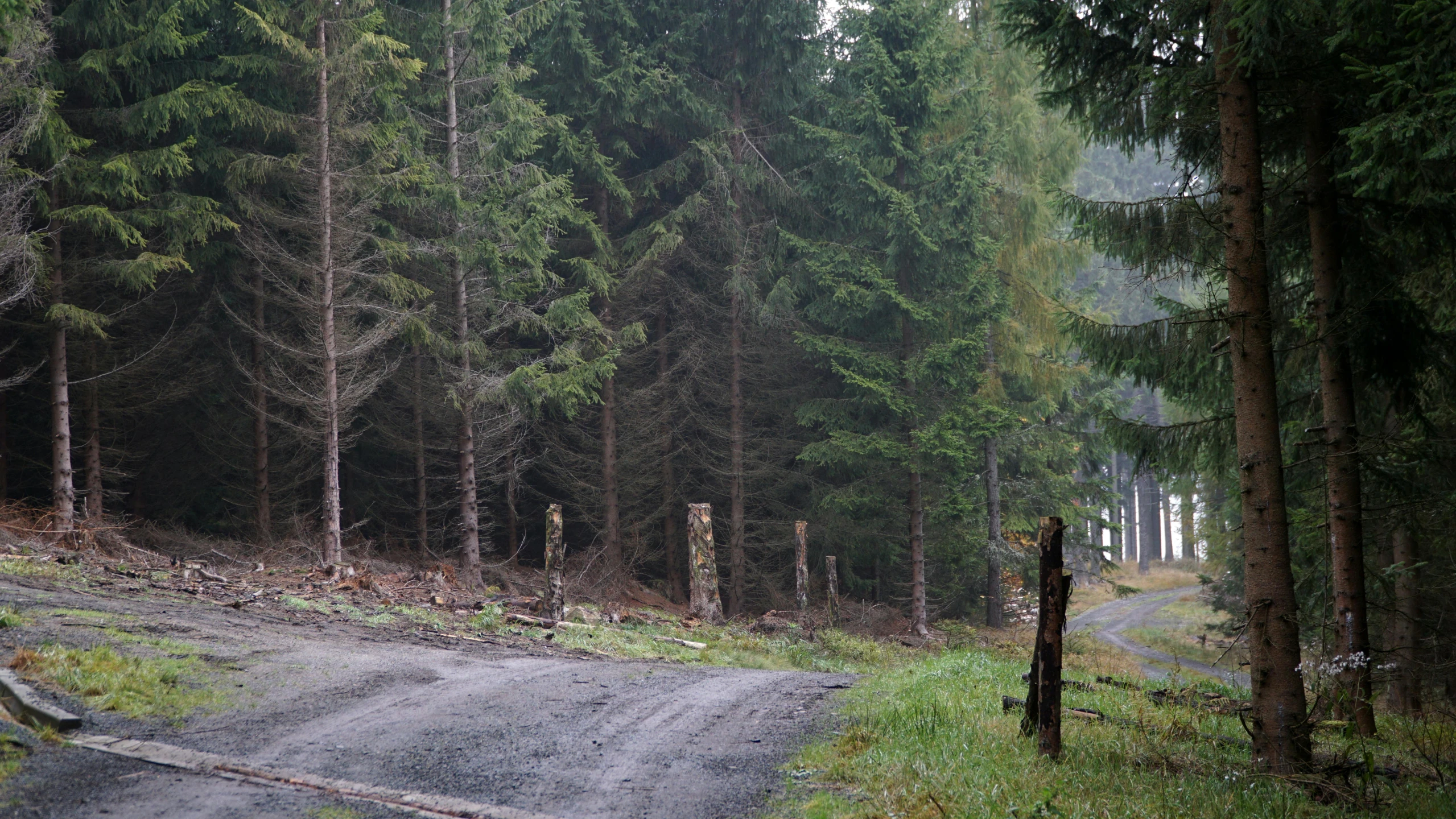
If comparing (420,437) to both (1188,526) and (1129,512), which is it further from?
(1129,512)

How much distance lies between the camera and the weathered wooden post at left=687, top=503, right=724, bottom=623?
19.7m

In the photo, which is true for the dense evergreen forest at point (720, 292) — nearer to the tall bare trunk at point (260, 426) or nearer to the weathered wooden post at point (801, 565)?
the tall bare trunk at point (260, 426)

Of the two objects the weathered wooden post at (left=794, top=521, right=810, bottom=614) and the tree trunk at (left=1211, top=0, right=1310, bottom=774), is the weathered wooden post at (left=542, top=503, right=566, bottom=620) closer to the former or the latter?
the weathered wooden post at (left=794, top=521, right=810, bottom=614)

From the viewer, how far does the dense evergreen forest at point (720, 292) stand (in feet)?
27.4

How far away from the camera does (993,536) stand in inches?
936

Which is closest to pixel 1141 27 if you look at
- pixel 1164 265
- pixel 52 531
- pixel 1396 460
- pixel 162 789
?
pixel 1164 265

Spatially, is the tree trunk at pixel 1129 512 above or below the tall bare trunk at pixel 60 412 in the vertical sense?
below

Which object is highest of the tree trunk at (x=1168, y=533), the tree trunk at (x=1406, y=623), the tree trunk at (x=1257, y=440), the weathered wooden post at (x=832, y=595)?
the tree trunk at (x=1257, y=440)

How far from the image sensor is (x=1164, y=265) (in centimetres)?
950

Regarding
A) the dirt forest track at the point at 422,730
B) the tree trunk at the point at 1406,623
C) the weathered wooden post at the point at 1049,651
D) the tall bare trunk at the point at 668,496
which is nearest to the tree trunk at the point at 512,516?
the tall bare trunk at the point at 668,496

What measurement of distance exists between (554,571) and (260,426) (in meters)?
9.48

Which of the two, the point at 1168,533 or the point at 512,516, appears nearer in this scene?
the point at 512,516

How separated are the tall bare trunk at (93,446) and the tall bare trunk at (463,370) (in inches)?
279

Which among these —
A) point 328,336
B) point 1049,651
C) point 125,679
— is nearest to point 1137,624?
point 328,336
